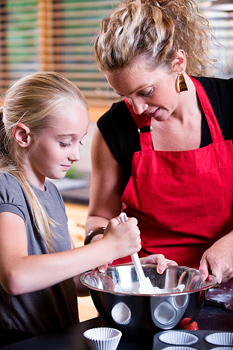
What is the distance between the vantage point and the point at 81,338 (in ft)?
3.57

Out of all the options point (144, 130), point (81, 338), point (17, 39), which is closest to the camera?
point (81, 338)

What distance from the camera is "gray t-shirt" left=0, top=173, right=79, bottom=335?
1263 millimetres

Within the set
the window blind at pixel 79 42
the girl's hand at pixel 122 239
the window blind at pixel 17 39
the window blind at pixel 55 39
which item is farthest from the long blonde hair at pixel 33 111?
the window blind at pixel 17 39

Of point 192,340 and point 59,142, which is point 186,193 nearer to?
point 59,142

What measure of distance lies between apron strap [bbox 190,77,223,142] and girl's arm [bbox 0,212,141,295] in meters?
0.59

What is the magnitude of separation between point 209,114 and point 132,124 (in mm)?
253

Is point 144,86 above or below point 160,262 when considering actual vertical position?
above

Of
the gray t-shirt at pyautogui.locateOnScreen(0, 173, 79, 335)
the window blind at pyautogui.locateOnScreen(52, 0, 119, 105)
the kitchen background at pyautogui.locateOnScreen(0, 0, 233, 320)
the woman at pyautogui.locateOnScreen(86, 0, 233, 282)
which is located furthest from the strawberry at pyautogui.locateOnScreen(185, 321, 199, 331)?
the window blind at pyautogui.locateOnScreen(52, 0, 119, 105)

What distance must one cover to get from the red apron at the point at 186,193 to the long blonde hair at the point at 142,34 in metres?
0.25

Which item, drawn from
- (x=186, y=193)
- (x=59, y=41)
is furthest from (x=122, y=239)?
(x=59, y=41)

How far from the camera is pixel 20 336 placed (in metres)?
1.27

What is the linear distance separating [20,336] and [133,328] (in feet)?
1.14

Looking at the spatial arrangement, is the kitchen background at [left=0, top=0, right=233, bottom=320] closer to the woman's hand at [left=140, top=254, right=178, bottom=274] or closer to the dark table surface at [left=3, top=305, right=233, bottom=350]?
the woman's hand at [left=140, top=254, right=178, bottom=274]

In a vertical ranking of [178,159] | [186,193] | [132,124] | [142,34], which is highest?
[142,34]
